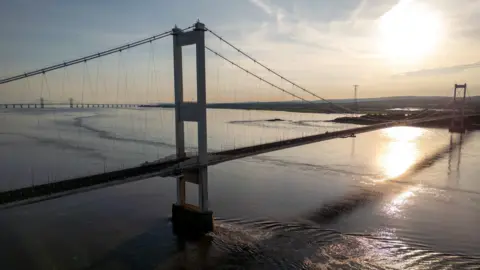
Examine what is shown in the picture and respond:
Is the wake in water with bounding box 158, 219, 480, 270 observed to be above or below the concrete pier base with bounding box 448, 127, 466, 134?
below

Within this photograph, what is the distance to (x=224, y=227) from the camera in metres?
15.0

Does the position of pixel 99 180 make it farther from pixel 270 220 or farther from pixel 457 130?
pixel 457 130

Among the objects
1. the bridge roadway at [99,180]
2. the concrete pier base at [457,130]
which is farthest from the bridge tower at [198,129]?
the concrete pier base at [457,130]

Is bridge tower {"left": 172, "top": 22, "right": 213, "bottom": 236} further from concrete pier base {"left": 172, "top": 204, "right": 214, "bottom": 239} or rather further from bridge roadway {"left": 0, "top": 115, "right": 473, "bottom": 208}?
bridge roadway {"left": 0, "top": 115, "right": 473, "bottom": 208}

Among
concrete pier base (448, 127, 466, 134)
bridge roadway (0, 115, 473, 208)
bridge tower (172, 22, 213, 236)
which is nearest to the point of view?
bridge roadway (0, 115, 473, 208)

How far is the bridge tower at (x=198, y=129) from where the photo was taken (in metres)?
14.3

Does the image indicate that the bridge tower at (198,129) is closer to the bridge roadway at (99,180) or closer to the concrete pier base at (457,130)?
the bridge roadway at (99,180)

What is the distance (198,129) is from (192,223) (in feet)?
13.7

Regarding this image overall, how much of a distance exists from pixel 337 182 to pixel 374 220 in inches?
300

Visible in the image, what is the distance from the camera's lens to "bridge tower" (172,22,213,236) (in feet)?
46.8

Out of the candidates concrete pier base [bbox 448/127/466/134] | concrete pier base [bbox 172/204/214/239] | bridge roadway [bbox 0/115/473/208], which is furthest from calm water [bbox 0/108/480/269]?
concrete pier base [bbox 448/127/466/134]

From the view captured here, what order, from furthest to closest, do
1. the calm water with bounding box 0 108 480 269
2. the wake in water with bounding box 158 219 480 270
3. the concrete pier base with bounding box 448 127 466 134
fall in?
the concrete pier base with bounding box 448 127 466 134 < the calm water with bounding box 0 108 480 269 < the wake in water with bounding box 158 219 480 270

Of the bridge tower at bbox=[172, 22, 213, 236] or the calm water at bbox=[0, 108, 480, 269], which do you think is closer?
the calm water at bbox=[0, 108, 480, 269]

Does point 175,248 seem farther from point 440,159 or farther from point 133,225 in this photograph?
point 440,159
